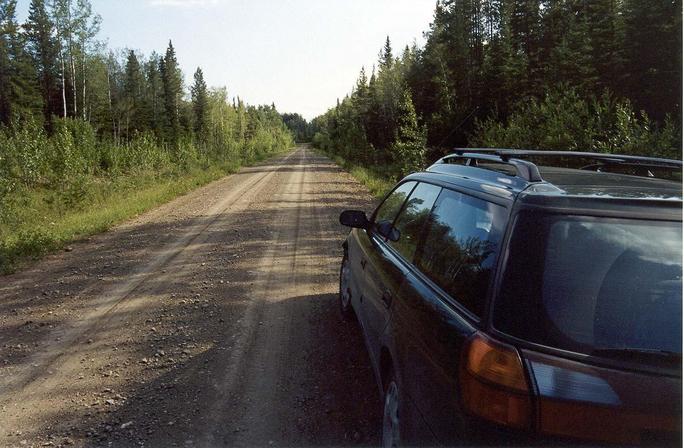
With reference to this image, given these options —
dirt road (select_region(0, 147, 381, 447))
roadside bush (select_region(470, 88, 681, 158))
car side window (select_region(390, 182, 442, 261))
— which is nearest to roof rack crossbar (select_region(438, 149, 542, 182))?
car side window (select_region(390, 182, 442, 261))

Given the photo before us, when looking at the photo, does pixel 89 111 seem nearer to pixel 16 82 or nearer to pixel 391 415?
pixel 16 82

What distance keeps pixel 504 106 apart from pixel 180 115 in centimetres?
4031

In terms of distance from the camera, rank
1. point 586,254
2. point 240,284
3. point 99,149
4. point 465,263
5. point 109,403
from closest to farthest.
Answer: point 586,254 → point 465,263 → point 109,403 → point 240,284 → point 99,149

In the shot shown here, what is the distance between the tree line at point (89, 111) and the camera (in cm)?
1461

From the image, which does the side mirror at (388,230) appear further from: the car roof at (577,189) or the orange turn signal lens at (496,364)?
the orange turn signal lens at (496,364)

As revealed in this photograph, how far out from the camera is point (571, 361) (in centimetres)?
160

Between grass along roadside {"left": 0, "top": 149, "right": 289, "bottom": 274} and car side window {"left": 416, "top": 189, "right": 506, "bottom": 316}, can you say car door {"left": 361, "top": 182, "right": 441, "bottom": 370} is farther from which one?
grass along roadside {"left": 0, "top": 149, "right": 289, "bottom": 274}

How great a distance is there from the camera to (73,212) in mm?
12359

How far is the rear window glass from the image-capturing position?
5.34ft

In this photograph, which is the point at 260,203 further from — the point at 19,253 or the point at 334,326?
the point at 334,326

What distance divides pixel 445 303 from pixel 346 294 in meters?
2.95

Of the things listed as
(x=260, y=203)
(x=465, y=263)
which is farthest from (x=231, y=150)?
(x=465, y=263)

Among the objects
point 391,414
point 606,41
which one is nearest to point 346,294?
point 391,414

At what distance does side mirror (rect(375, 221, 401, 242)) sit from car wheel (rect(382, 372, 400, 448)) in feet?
3.60
